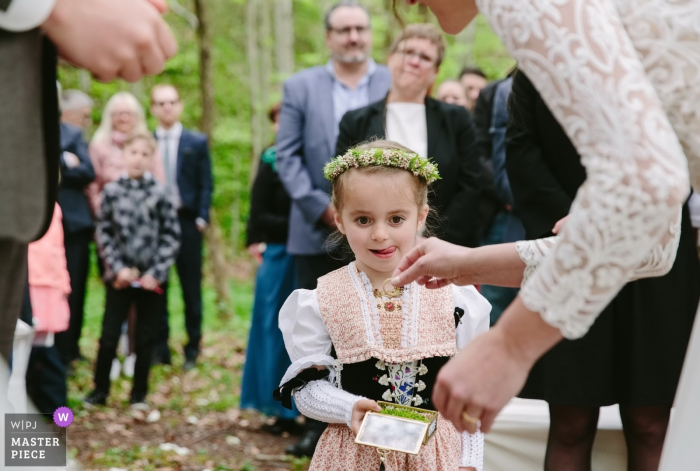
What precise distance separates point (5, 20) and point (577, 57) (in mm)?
972

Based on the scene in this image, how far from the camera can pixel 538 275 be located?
1.48m

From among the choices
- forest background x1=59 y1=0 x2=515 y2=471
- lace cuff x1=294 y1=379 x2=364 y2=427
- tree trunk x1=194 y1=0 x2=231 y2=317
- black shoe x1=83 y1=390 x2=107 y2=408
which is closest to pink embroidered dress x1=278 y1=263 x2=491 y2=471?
lace cuff x1=294 y1=379 x2=364 y2=427

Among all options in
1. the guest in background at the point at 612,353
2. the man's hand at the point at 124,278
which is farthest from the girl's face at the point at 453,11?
the man's hand at the point at 124,278

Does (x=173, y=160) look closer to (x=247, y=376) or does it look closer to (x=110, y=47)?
(x=247, y=376)

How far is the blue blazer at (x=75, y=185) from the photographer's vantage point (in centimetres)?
654

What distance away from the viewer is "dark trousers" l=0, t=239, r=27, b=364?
1461 millimetres

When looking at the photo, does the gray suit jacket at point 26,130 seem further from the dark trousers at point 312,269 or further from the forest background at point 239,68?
the forest background at point 239,68

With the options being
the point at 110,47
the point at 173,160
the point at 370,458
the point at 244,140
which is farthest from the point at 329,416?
the point at 244,140

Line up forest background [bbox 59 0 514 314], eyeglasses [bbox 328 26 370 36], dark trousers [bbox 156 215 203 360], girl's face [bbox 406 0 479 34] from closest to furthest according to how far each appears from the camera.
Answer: girl's face [bbox 406 0 479 34] < eyeglasses [bbox 328 26 370 36] < dark trousers [bbox 156 215 203 360] < forest background [bbox 59 0 514 314]

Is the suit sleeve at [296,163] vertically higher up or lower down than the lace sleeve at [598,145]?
higher up

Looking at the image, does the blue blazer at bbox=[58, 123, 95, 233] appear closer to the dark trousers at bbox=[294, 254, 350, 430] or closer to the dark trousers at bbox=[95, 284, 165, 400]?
the dark trousers at bbox=[95, 284, 165, 400]

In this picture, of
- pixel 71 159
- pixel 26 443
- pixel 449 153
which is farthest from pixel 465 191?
pixel 71 159

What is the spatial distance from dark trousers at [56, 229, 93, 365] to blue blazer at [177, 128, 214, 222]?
1097 mm

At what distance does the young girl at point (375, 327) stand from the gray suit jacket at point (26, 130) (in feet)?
4.25
